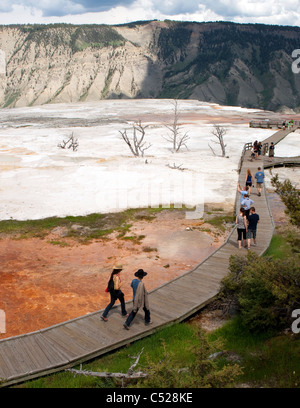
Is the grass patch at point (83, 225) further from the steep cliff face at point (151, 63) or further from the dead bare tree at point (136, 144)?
the steep cliff face at point (151, 63)

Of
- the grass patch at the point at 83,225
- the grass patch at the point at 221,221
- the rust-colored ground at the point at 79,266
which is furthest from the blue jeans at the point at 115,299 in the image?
the grass patch at the point at 221,221

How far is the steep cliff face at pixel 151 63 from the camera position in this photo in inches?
5413

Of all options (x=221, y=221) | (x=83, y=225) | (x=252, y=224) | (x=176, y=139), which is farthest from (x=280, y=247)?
(x=176, y=139)

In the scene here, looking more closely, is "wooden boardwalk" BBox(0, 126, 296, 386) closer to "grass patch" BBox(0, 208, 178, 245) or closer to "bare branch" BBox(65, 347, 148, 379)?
"bare branch" BBox(65, 347, 148, 379)

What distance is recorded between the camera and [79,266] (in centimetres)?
1512

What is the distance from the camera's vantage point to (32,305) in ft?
40.1

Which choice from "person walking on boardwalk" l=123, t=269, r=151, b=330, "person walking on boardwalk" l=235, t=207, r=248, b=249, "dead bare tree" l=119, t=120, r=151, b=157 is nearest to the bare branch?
"person walking on boardwalk" l=123, t=269, r=151, b=330

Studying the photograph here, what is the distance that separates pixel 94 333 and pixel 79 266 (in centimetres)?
578

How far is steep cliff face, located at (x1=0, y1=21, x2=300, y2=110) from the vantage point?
138 m

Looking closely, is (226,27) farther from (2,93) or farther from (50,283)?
(50,283)

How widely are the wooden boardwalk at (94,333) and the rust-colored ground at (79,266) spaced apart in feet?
5.10

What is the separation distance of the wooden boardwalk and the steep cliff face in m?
129

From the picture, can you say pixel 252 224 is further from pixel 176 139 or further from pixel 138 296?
pixel 176 139
